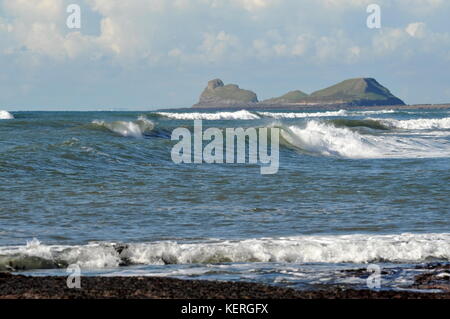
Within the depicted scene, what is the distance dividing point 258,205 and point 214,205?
3.04ft

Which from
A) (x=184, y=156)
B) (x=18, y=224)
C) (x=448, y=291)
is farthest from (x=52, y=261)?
(x=184, y=156)

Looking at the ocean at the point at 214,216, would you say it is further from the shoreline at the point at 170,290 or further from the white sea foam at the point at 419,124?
the white sea foam at the point at 419,124

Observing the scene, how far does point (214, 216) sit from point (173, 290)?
593 centimetres

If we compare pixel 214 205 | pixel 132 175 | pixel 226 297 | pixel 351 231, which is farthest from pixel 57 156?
pixel 226 297

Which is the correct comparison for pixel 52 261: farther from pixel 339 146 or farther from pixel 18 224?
pixel 339 146

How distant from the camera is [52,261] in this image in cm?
1002

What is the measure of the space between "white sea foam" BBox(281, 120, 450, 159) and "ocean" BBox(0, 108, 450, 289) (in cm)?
566

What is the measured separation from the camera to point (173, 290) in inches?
311

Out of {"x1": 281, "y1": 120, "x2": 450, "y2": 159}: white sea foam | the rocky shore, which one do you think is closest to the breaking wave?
the rocky shore

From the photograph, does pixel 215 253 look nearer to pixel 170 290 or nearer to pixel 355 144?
pixel 170 290

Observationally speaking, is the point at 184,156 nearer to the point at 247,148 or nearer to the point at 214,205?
the point at 247,148
